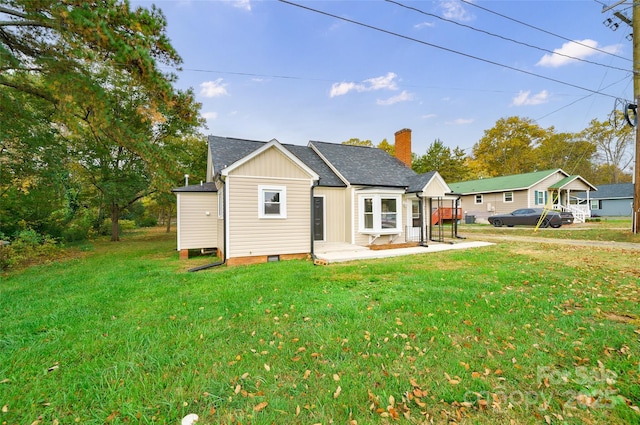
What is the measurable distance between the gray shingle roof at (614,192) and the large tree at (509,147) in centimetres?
939

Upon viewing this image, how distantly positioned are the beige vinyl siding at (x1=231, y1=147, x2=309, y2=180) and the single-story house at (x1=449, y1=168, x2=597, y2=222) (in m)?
21.8

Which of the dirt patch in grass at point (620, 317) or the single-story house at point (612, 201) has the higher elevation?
the single-story house at point (612, 201)

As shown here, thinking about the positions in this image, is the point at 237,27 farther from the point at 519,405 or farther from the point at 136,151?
the point at 519,405

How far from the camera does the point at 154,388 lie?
98.7 inches

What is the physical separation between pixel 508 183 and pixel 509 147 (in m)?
17.5

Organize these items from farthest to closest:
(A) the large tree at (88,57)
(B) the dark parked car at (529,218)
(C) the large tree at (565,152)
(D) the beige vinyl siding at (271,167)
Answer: (C) the large tree at (565,152), (B) the dark parked car at (529,218), (D) the beige vinyl siding at (271,167), (A) the large tree at (88,57)

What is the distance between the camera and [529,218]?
64.2 ft

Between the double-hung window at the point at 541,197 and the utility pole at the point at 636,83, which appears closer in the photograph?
the utility pole at the point at 636,83

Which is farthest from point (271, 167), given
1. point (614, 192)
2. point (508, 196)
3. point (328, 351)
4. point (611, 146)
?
point (611, 146)

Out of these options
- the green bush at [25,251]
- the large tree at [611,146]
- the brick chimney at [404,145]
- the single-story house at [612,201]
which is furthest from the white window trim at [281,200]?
the large tree at [611,146]

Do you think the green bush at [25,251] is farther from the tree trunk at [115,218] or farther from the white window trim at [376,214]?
the white window trim at [376,214]

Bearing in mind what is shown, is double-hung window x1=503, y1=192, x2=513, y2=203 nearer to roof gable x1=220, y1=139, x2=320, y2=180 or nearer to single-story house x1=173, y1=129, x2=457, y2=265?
single-story house x1=173, y1=129, x2=457, y2=265

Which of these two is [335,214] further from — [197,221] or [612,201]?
[612,201]

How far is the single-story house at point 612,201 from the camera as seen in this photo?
29453mm
